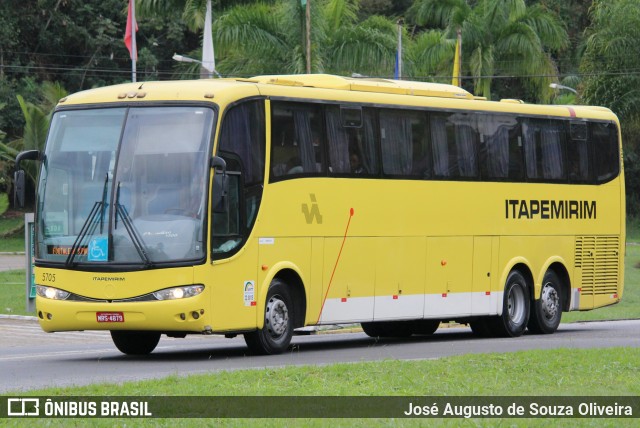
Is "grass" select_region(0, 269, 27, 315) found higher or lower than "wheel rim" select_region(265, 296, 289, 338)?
lower

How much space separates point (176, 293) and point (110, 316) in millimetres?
880

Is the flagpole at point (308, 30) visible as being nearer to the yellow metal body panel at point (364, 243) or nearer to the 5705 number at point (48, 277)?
the yellow metal body panel at point (364, 243)

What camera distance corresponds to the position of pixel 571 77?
241 feet

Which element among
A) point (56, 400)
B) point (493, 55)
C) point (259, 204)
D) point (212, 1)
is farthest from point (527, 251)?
point (493, 55)

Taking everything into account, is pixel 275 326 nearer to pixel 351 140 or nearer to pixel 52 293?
pixel 52 293

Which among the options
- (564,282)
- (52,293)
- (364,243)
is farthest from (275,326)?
(564,282)

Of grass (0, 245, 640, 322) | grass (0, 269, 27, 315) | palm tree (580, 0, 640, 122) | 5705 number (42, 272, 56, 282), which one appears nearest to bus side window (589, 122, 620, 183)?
grass (0, 245, 640, 322)

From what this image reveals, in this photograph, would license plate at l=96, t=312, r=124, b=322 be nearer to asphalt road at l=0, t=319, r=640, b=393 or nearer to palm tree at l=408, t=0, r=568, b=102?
asphalt road at l=0, t=319, r=640, b=393

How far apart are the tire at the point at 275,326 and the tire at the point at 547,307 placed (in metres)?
6.73

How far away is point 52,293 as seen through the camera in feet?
61.1

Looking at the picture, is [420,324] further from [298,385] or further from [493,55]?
[493,55]

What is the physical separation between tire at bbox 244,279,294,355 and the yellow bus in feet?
0.11

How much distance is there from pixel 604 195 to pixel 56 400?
1631cm

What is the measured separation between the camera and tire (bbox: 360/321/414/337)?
2470cm
